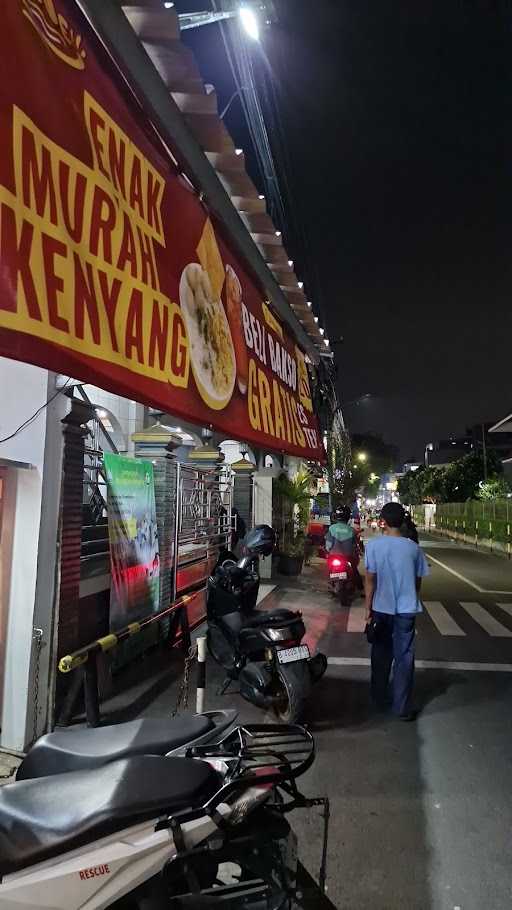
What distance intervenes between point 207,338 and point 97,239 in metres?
1.39

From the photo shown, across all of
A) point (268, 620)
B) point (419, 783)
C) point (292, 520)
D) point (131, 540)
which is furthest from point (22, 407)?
point (292, 520)

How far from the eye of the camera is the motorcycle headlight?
4773 mm

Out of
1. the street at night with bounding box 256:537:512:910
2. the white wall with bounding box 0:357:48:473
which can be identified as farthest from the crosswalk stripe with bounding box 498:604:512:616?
the white wall with bounding box 0:357:48:473

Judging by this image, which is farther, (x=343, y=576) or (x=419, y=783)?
(x=343, y=576)

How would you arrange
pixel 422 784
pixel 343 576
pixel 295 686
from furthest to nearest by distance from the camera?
pixel 343 576, pixel 295 686, pixel 422 784

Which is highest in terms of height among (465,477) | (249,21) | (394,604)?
(249,21)

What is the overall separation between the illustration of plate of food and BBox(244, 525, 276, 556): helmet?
216cm

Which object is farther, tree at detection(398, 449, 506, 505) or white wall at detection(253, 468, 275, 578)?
tree at detection(398, 449, 506, 505)

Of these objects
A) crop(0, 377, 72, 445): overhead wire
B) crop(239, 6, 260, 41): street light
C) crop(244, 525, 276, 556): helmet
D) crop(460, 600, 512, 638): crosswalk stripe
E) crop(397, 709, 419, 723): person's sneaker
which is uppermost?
crop(239, 6, 260, 41): street light

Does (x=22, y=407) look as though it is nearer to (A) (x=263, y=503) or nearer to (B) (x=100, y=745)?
(B) (x=100, y=745)

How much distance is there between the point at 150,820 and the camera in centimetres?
191

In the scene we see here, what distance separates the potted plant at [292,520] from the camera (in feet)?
47.9

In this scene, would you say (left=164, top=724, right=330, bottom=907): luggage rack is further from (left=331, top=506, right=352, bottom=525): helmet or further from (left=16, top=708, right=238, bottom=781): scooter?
(left=331, top=506, right=352, bottom=525): helmet

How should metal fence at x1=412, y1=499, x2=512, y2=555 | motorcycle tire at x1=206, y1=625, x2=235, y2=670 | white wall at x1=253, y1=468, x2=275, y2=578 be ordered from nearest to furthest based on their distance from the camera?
motorcycle tire at x1=206, y1=625, x2=235, y2=670, white wall at x1=253, y1=468, x2=275, y2=578, metal fence at x1=412, y1=499, x2=512, y2=555
